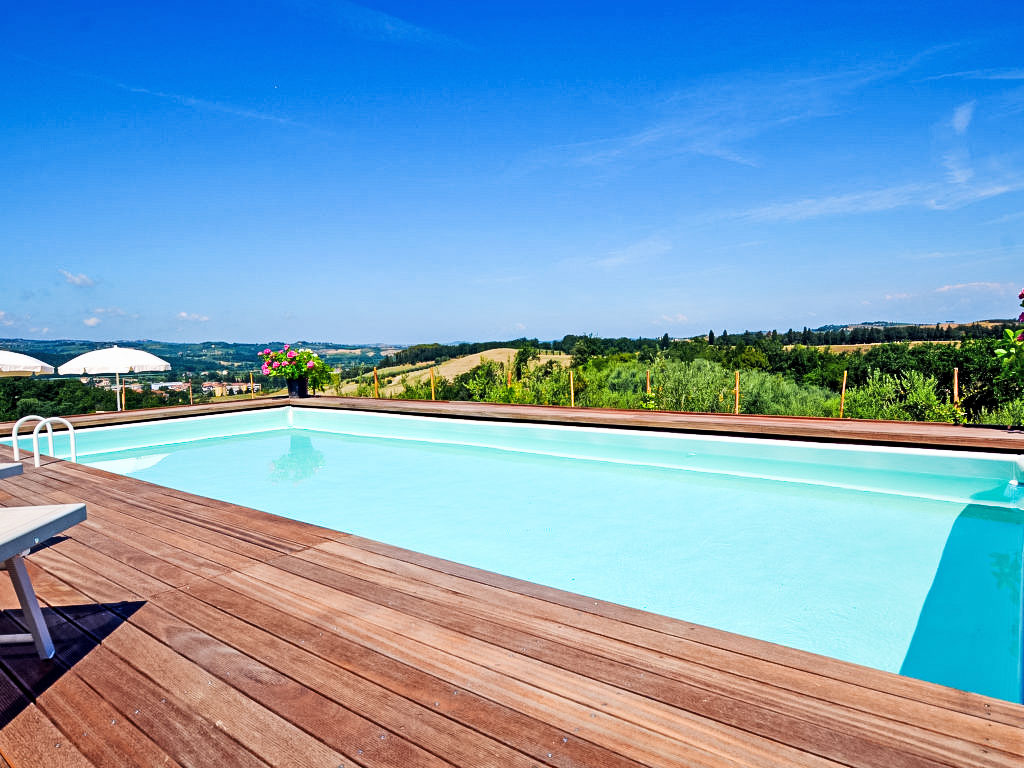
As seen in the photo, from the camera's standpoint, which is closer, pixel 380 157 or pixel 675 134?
pixel 675 134

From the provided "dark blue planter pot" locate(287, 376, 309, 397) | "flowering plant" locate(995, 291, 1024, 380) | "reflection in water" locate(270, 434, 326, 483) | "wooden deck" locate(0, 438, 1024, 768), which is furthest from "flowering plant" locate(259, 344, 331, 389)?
"flowering plant" locate(995, 291, 1024, 380)

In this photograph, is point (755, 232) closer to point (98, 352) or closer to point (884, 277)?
point (884, 277)

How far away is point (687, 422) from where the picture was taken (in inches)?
242

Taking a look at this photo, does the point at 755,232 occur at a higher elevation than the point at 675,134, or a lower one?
lower

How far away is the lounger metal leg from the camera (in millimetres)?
1471

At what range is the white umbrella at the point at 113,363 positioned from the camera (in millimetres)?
9156

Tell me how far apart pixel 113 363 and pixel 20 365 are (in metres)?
3.03

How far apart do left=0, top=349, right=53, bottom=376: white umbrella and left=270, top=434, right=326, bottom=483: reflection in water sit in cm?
281

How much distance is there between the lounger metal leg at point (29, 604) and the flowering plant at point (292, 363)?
28.4ft

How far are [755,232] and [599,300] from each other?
627cm

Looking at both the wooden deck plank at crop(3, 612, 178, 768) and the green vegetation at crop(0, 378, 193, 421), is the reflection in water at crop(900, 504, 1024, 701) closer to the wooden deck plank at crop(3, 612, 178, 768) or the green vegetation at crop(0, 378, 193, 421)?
the wooden deck plank at crop(3, 612, 178, 768)

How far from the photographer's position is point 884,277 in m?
14.9

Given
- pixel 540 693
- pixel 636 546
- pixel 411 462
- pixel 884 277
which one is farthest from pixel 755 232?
pixel 540 693

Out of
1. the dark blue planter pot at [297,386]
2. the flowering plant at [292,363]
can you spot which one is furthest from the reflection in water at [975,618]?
the dark blue planter pot at [297,386]
